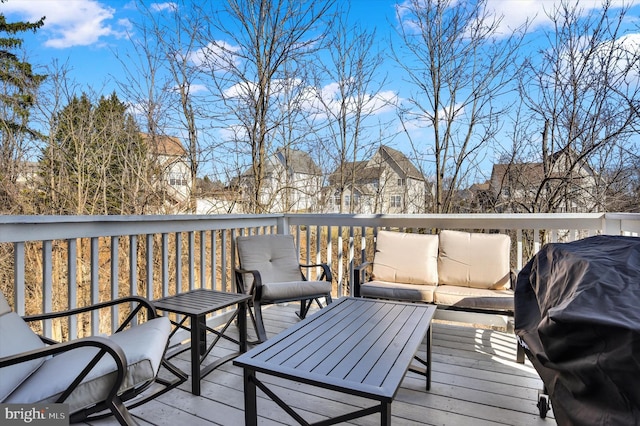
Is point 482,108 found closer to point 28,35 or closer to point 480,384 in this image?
point 480,384

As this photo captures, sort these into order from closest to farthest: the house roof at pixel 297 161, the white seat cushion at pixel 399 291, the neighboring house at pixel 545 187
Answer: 1. the white seat cushion at pixel 399 291
2. the neighboring house at pixel 545 187
3. the house roof at pixel 297 161

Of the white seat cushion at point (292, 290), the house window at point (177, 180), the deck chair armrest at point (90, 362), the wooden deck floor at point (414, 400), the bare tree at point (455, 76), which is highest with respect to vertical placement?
the bare tree at point (455, 76)

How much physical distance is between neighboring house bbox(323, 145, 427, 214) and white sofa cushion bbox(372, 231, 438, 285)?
417 cm

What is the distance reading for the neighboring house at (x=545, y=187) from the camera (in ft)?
18.9

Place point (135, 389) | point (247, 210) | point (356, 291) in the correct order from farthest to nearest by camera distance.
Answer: point (247, 210), point (356, 291), point (135, 389)

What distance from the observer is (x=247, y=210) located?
22.3 feet

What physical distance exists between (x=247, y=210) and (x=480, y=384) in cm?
517

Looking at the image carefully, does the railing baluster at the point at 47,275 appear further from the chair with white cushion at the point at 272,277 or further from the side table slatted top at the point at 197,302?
the chair with white cushion at the point at 272,277

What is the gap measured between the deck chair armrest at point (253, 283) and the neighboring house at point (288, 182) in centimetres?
333

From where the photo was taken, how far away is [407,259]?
12.0 feet

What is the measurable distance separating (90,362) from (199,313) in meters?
0.93

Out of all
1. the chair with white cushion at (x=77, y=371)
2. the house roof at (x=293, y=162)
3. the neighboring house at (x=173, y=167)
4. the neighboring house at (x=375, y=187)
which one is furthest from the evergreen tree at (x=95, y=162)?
the chair with white cushion at (x=77, y=371)

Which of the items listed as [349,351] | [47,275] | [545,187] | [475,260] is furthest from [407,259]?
[545,187]

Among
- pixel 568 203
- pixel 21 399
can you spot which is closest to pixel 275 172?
pixel 568 203
